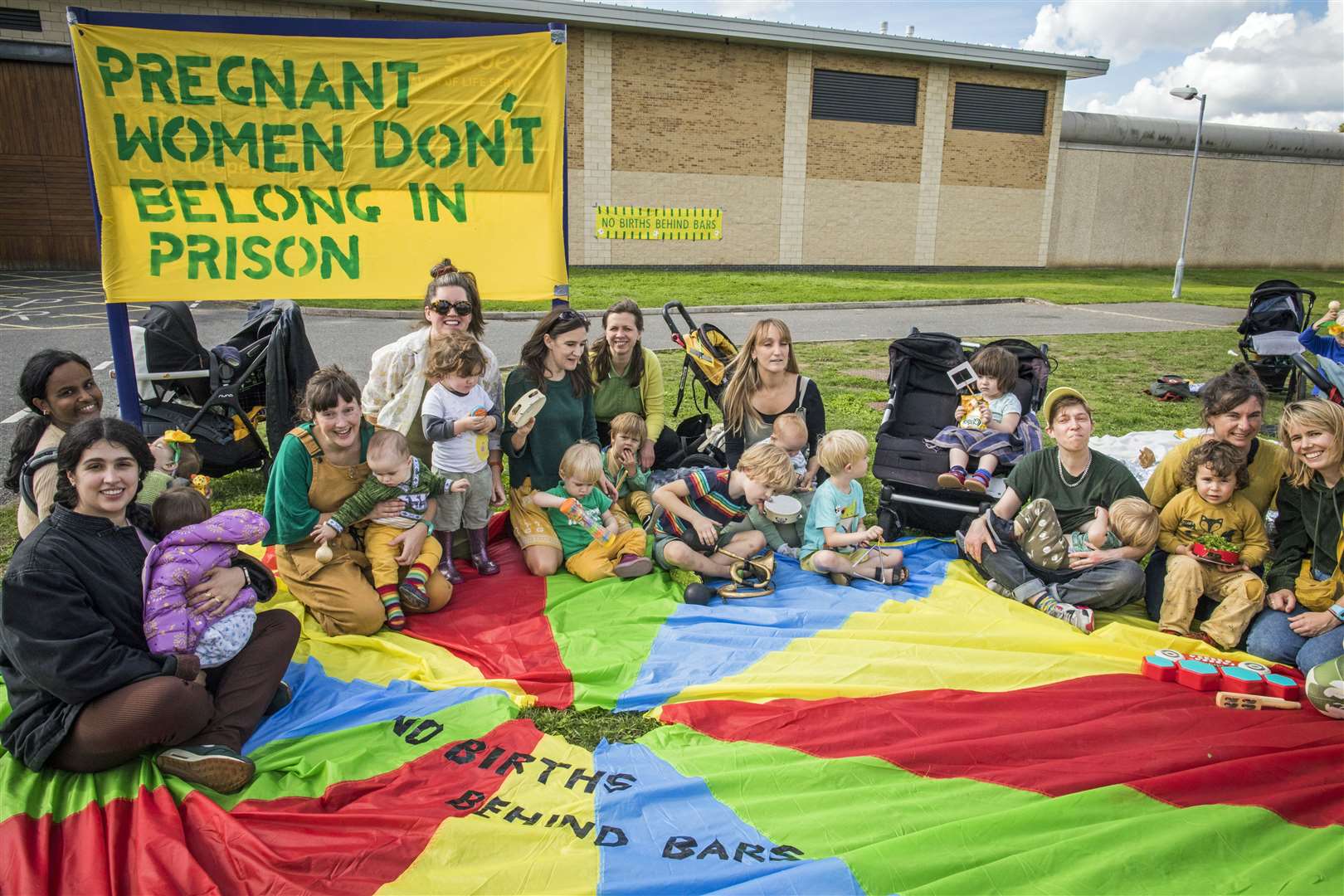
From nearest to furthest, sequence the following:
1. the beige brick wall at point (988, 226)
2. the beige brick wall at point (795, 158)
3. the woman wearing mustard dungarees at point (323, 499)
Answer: the woman wearing mustard dungarees at point (323, 499) → the beige brick wall at point (795, 158) → the beige brick wall at point (988, 226)

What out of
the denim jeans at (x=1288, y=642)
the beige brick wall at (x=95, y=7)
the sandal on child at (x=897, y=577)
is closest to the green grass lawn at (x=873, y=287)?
the beige brick wall at (x=95, y=7)

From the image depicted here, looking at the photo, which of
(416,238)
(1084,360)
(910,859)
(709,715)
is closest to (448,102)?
(416,238)

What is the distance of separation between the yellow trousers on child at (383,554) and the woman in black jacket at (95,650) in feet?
4.11

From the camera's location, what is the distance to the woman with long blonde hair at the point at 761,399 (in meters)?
5.69

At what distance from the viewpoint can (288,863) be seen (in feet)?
8.96

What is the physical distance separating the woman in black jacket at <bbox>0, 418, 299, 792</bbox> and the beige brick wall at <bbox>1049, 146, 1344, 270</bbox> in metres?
33.1

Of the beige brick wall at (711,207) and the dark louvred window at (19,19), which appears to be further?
the beige brick wall at (711,207)

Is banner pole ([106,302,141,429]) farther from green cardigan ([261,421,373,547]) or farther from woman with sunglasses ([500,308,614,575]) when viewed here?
woman with sunglasses ([500,308,614,575])

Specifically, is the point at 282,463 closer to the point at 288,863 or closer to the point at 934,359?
the point at 288,863

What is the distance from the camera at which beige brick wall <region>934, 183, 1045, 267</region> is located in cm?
2938

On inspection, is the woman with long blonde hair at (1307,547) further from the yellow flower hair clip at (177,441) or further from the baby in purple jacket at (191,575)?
the yellow flower hair clip at (177,441)

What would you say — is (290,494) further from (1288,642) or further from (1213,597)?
(1288,642)

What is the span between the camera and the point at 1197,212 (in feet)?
111

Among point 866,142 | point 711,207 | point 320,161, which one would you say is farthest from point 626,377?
A: point 866,142
